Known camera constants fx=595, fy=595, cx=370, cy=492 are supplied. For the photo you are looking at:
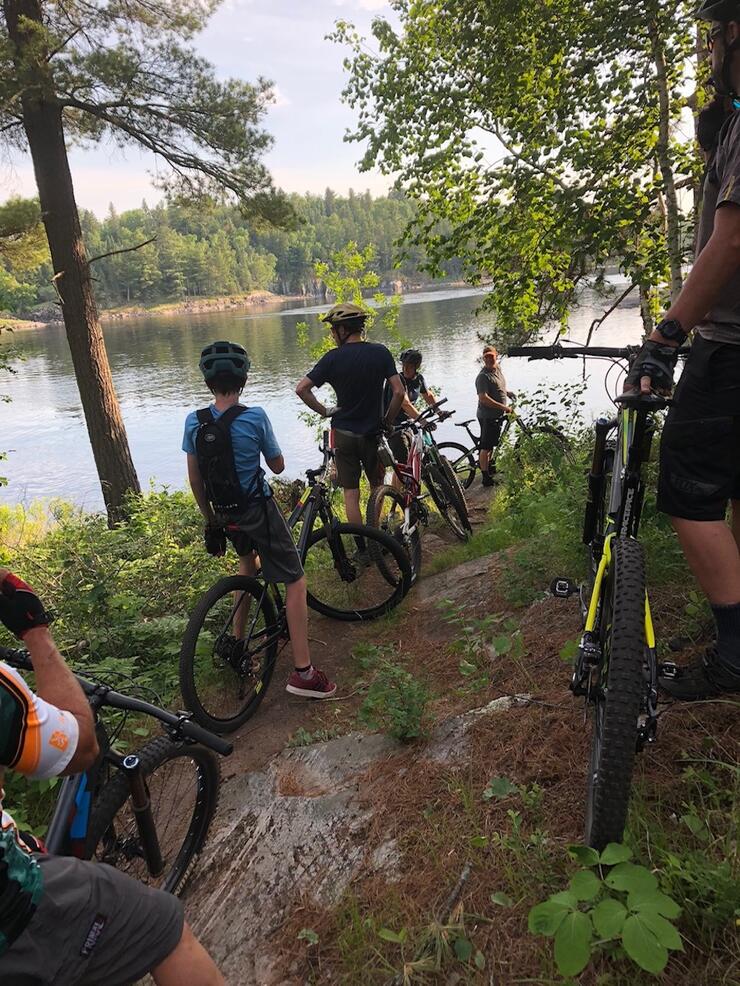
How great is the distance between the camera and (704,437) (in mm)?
2051

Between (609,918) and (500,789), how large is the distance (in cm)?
81

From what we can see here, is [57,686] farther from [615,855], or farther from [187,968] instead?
[615,855]

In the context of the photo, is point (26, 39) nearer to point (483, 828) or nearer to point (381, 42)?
point (381, 42)

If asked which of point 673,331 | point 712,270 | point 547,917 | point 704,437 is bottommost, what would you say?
point 547,917

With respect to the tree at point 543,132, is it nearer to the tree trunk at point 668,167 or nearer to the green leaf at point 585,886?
the tree trunk at point 668,167

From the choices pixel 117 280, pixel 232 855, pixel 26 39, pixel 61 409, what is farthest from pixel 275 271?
pixel 232 855

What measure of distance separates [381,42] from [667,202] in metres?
3.81

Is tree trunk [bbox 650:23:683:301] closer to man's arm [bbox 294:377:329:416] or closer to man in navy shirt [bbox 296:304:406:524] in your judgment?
man in navy shirt [bbox 296:304:406:524]

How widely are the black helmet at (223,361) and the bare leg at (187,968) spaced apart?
2.65 metres

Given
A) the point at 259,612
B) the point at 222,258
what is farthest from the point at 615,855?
the point at 222,258

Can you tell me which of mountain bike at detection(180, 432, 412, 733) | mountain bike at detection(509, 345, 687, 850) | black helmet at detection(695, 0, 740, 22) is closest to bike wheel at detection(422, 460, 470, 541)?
mountain bike at detection(180, 432, 412, 733)

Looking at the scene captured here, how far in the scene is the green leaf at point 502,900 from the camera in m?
1.79

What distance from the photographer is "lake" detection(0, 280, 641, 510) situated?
18.7 metres

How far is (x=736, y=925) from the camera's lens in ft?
4.82
